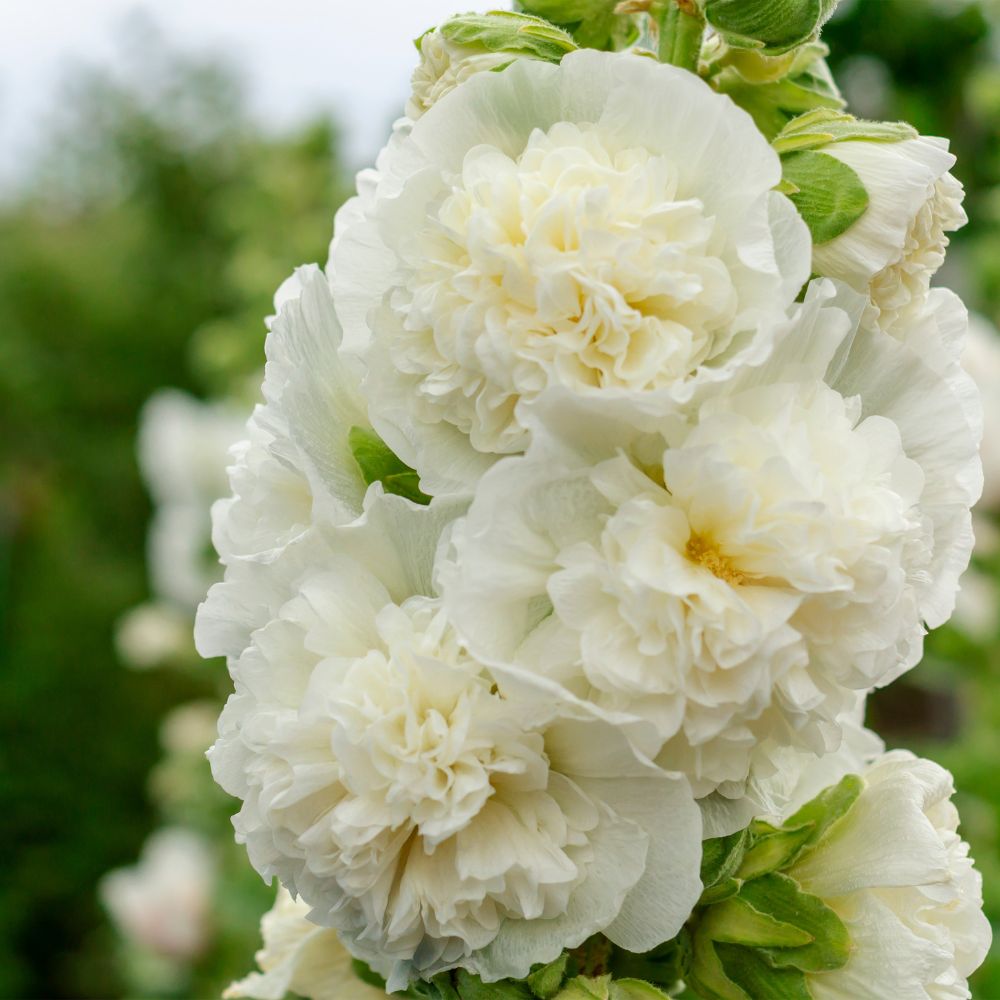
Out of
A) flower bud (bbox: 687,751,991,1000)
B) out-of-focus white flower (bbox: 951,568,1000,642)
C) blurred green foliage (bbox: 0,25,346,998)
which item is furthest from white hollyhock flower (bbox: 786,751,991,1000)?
blurred green foliage (bbox: 0,25,346,998)

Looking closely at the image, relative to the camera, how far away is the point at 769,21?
72 centimetres

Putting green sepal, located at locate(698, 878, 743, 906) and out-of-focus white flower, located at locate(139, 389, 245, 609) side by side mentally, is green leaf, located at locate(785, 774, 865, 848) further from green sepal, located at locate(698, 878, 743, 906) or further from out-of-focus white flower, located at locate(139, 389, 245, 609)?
out-of-focus white flower, located at locate(139, 389, 245, 609)

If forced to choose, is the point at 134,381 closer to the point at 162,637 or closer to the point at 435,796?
the point at 162,637

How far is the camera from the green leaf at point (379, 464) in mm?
732

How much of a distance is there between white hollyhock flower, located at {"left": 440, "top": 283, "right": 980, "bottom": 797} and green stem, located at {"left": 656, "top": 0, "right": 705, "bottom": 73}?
20 centimetres

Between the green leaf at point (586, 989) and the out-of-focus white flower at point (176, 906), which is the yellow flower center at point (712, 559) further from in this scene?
the out-of-focus white flower at point (176, 906)

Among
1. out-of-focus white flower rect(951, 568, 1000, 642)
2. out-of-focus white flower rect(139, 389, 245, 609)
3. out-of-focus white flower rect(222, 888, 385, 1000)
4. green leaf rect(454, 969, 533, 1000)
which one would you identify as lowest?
out-of-focus white flower rect(951, 568, 1000, 642)

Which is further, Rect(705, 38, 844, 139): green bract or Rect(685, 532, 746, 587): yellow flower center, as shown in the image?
Rect(705, 38, 844, 139): green bract

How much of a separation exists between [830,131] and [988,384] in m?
1.96

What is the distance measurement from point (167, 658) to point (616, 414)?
275cm

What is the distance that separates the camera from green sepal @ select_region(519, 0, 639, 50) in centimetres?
80

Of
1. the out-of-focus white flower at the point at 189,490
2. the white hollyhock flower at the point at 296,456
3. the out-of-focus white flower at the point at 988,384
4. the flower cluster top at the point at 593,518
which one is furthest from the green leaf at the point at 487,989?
the out-of-focus white flower at the point at 189,490

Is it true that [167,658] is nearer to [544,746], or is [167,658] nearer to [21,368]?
[544,746]

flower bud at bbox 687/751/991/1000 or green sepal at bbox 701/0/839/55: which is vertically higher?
green sepal at bbox 701/0/839/55
